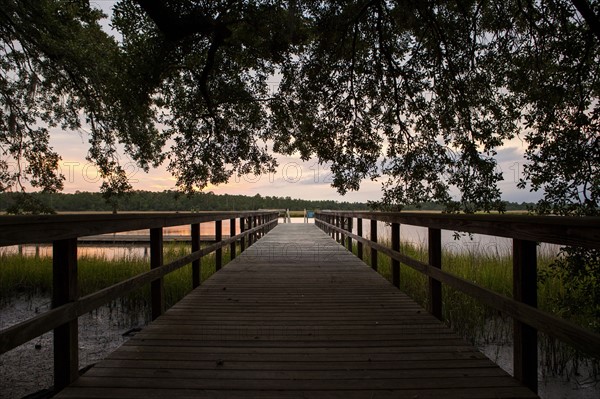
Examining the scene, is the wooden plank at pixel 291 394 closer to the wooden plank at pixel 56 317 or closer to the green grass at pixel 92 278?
the wooden plank at pixel 56 317

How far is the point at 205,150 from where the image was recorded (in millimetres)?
9430

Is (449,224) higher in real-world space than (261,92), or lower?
lower

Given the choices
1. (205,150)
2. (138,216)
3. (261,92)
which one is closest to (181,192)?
(205,150)

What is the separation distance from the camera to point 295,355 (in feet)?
9.73

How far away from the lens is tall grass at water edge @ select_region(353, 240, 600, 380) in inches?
189

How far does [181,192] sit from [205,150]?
1254 mm

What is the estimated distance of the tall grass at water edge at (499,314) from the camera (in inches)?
189

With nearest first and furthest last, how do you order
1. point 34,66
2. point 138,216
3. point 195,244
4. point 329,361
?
point 329,361 < point 138,216 < point 195,244 < point 34,66

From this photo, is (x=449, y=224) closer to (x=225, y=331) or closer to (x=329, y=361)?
(x=329, y=361)

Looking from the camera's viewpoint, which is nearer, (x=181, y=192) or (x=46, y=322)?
(x=46, y=322)

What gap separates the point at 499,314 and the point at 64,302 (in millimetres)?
6490

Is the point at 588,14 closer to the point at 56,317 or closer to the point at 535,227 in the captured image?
the point at 535,227

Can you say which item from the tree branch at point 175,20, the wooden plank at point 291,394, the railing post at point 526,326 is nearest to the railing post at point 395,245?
the railing post at point 526,326

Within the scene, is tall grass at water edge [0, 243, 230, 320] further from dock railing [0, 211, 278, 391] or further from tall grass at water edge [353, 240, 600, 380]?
tall grass at water edge [353, 240, 600, 380]
